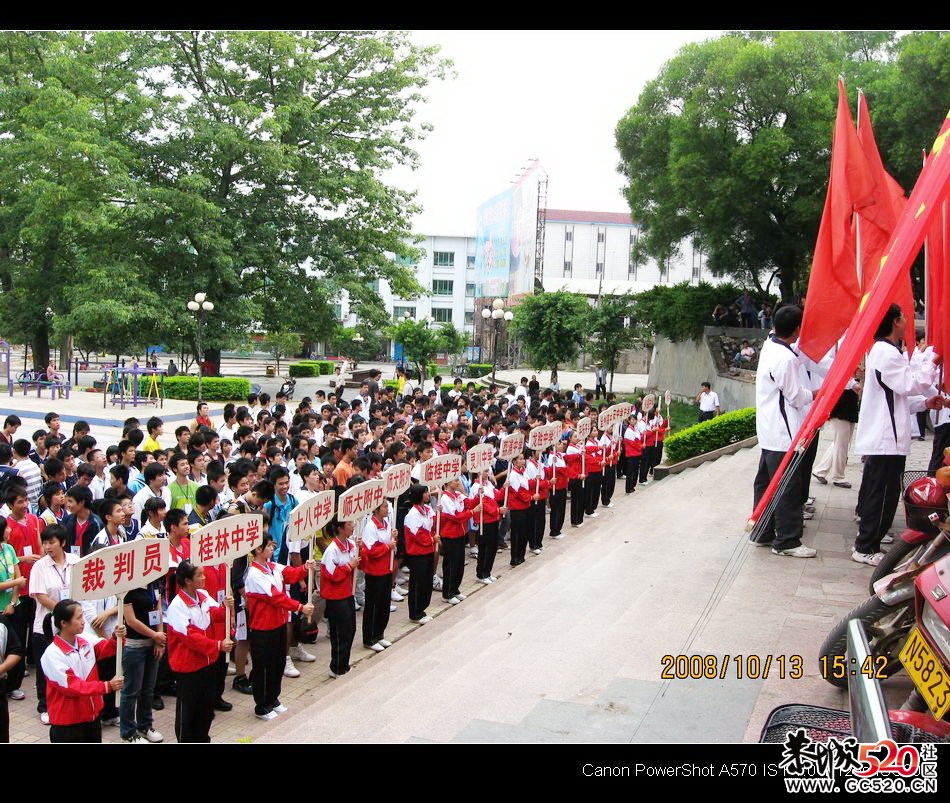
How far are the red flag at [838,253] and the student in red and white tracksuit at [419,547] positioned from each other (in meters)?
3.32

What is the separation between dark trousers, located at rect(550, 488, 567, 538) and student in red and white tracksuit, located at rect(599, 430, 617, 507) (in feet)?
5.63

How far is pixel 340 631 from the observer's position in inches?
247

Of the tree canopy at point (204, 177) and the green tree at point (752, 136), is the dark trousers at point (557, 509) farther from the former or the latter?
the tree canopy at point (204, 177)

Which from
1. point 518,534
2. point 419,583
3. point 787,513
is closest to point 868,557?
point 787,513

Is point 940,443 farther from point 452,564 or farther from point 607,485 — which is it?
point 607,485

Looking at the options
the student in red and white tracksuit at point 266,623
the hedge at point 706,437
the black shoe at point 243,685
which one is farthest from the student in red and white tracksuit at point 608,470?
the student in red and white tracksuit at point 266,623

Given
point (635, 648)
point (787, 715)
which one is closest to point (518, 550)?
point (635, 648)

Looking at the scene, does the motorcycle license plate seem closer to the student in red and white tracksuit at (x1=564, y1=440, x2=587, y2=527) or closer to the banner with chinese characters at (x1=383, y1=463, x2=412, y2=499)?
the banner with chinese characters at (x1=383, y1=463, x2=412, y2=499)

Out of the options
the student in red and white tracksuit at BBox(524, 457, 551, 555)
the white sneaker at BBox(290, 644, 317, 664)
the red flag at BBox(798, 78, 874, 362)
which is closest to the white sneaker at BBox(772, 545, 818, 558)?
the red flag at BBox(798, 78, 874, 362)

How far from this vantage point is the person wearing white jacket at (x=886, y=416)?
5.74 m

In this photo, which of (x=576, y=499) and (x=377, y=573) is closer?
(x=377, y=573)

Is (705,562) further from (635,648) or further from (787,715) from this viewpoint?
(787,715)

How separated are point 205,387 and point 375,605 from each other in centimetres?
1932

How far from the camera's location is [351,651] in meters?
6.84
